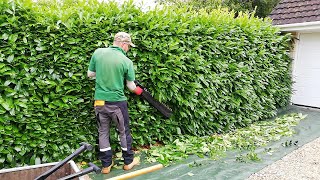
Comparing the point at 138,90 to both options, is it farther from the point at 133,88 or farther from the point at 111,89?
the point at 111,89

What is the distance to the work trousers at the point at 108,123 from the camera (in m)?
3.98

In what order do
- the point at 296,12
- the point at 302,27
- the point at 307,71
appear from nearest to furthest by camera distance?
the point at 302,27, the point at 307,71, the point at 296,12

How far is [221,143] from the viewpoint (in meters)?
5.40

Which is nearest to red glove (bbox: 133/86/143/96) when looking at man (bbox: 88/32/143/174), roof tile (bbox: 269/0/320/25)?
man (bbox: 88/32/143/174)

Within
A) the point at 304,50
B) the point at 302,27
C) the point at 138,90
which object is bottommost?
the point at 138,90

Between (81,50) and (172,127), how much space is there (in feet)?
7.17

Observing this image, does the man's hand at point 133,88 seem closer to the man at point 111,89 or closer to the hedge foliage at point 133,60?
the man at point 111,89

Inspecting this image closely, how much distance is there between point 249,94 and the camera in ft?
21.7

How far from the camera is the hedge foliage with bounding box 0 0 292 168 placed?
144 inches

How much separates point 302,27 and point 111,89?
20.9 feet

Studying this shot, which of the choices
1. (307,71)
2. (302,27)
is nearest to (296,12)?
(302,27)

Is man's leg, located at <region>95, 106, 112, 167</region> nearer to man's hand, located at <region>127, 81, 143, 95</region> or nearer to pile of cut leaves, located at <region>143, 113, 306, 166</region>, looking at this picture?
man's hand, located at <region>127, 81, 143, 95</region>

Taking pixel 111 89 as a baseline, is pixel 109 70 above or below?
above

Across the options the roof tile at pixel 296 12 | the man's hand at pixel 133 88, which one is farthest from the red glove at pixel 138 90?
the roof tile at pixel 296 12
